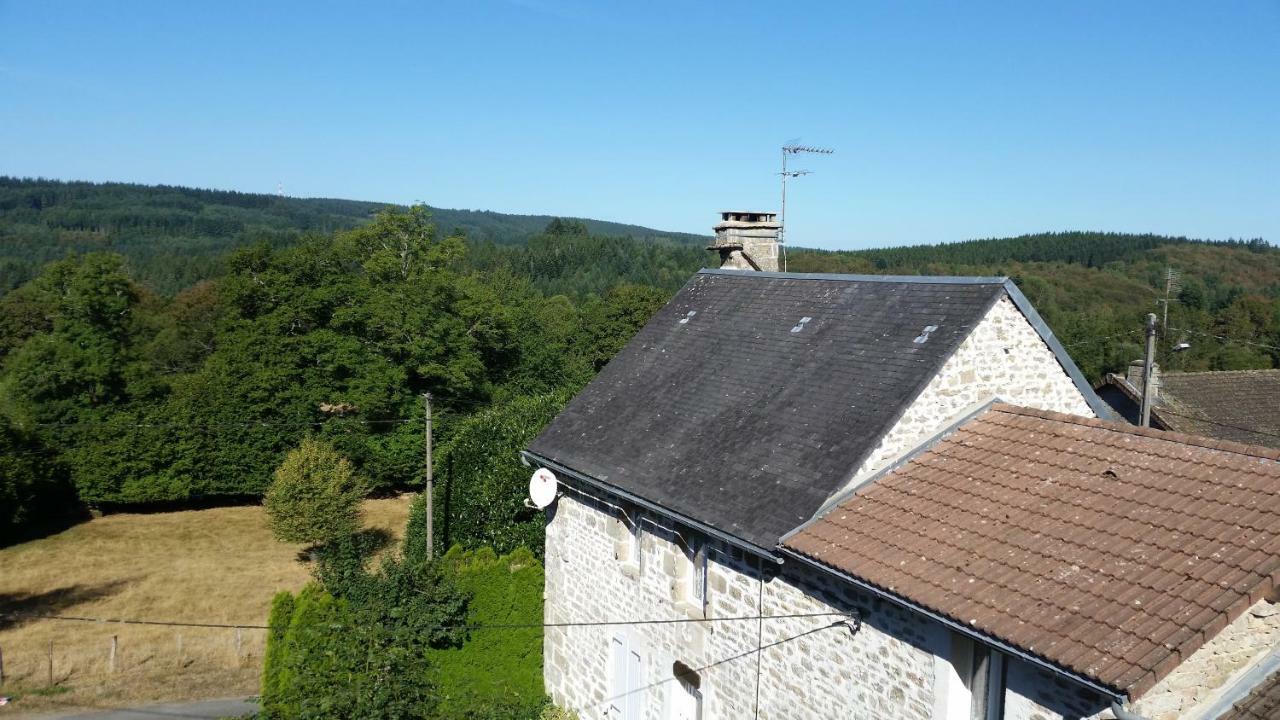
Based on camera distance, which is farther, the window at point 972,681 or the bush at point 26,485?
the bush at point 26,485

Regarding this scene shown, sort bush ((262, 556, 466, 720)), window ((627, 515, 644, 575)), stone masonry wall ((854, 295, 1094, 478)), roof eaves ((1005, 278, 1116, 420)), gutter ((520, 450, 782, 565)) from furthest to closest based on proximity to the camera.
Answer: bush ((262, 556, 466, 720)) < window ((627, 515, 644, 575)) < roof eaves ((1005, 278, 1116, 420)) < stone masonry wall ((854, 295, 1094, 478)) < gutter ((520, 450, 782, 565))

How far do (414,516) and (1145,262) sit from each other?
Answer: 98.5 meters

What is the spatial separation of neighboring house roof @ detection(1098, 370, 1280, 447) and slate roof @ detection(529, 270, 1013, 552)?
1457 centimetres

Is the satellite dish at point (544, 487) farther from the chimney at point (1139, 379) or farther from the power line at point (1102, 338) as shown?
the power line at point (1102, 338)

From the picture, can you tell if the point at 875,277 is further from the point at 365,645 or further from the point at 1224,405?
the point at 1224,405

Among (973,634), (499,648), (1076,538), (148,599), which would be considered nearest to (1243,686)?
(1076,538)

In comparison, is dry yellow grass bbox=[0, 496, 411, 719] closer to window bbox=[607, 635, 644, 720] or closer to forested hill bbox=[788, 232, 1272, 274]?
window bbox=[607, 635, 644, 720]

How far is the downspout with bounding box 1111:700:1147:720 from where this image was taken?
254 inches

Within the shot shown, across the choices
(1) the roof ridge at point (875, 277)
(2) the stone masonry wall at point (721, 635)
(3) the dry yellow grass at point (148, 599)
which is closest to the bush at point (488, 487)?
(3) the dry yellow grass at point (148, 599)

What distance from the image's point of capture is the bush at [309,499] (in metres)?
26.3

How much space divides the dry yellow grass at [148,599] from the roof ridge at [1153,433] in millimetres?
15647

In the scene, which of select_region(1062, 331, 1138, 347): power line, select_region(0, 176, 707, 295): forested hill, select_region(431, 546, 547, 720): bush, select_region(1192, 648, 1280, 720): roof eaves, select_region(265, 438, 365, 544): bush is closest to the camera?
select_region(1192, 648, 1280, 720): roof eaves

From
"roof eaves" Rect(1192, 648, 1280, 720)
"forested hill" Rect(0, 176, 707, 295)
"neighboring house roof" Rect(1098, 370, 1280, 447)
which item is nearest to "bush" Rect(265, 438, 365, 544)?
"neighboring house roof" Rect(1098, 370, 1280, 447)

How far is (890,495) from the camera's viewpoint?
9.80 m
